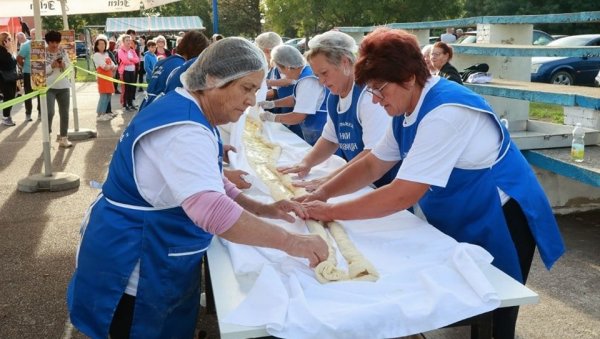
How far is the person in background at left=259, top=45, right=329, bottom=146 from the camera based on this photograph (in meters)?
Result: 4.51

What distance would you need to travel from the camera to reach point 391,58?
200cm

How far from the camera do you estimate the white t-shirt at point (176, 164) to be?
5.26ft

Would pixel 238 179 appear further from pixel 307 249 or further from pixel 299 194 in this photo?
pixel 307 249

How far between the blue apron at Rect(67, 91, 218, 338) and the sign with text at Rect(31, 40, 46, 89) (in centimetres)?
424

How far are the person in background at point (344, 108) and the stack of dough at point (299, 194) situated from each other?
0.10m

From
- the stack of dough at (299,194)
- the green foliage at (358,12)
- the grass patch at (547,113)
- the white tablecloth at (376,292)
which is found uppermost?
the green foliage at (358,12)

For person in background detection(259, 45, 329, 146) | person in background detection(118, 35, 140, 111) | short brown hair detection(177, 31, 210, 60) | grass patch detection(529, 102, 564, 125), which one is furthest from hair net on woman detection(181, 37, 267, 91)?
person in background detection(118, 35, 140, 111)

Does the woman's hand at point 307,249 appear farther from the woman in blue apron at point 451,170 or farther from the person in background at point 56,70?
the person in background at point 56,70

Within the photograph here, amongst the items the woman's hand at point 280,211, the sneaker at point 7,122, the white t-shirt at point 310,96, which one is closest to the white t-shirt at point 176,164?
the woman's hand at point 280,211

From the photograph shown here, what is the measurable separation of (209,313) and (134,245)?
161 cm

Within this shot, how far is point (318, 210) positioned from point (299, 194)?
0.42m

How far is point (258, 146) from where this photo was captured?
4.13m

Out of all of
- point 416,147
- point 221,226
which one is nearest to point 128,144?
point 221,226

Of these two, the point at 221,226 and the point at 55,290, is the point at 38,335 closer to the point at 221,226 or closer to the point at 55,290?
the point at 55,290
